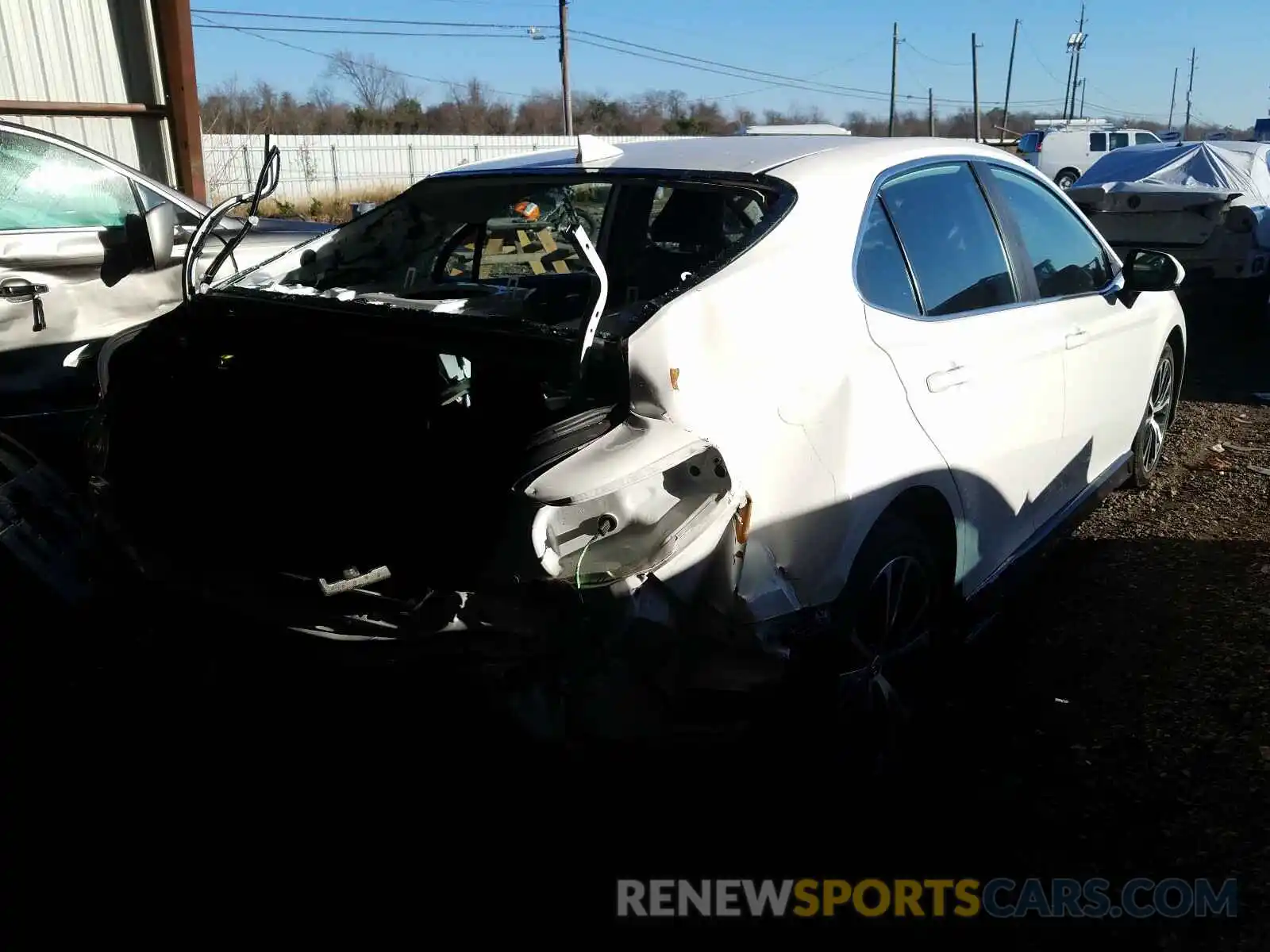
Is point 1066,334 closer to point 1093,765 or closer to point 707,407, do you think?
point 1093,765

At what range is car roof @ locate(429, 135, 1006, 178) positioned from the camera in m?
2.95

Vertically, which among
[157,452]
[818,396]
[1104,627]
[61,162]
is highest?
[61,162]

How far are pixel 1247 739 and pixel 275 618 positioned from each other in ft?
8.62

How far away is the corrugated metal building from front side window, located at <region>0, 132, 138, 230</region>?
12.2 feet

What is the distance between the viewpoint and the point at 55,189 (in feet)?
17.3

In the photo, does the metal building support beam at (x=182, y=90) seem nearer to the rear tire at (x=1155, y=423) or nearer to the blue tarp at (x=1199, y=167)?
the rear tire at (x=1155, y=423)

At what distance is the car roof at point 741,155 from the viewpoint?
2945 mm

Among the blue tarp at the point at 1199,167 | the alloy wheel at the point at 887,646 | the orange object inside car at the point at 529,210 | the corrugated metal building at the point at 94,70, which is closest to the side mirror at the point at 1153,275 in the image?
the alloy wheel at the point at 887,646

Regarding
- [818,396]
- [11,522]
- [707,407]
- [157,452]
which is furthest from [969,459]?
[11,522]

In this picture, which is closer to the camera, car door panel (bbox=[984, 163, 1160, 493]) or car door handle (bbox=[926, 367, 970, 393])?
car door handle (bbox=[926, 367, 970, 393])

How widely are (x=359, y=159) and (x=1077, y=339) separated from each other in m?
33.4

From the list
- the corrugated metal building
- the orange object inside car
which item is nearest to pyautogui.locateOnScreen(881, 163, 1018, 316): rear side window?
the orange object inside car

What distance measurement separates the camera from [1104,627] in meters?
3.67

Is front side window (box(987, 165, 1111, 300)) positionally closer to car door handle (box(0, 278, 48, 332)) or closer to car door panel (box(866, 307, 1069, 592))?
car door panel (box(866, 307, 1069, 592))
